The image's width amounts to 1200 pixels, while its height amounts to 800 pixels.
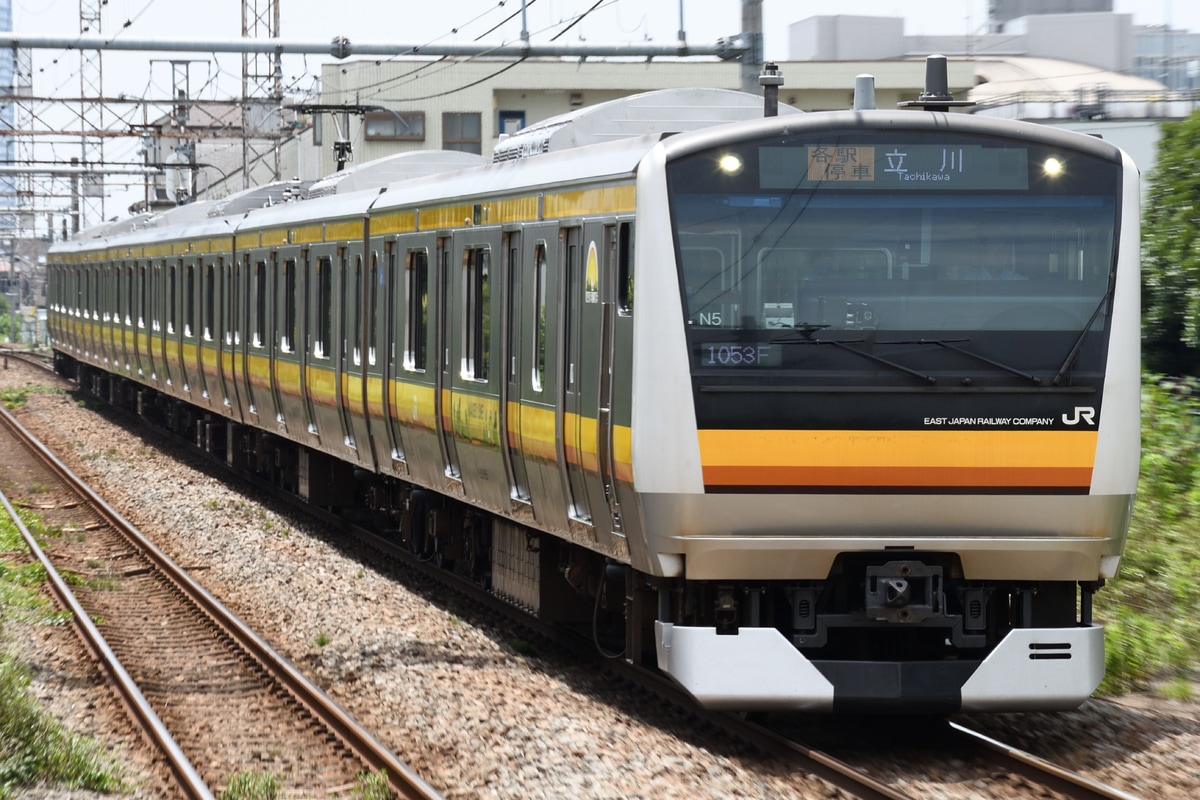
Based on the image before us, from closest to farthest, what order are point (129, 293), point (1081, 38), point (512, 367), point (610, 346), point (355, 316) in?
1. point (610, 346)
2. point (512, 367)
3. point (355, 316)
4. point (129, 293)
5. point (1081, 38)

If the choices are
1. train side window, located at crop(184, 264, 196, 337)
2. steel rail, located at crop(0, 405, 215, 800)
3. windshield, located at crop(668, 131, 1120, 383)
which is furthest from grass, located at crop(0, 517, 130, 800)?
train side window, located at crop(184, 264, 196, 337)

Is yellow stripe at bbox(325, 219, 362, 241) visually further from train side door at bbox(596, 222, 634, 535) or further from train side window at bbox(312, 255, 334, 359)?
train side door at bbox(596, 222, 634, 535)

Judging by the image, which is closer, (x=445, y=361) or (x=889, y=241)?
(x=889, y=241)

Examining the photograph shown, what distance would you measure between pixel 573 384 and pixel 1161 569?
14.7 feet

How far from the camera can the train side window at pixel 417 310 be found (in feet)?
38.0

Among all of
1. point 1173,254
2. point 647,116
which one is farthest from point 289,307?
point 1173,254

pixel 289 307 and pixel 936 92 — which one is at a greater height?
pixel 936 92

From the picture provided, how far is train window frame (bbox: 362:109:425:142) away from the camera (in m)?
46.2

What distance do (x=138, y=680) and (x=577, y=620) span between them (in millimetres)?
2519

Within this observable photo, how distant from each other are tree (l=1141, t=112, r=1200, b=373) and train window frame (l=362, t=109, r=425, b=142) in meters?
31.2

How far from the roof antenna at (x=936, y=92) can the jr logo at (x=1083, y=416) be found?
61.3 inches

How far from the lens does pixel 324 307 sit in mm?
14523

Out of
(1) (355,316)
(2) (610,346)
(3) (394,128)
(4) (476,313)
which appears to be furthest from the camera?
(3) (394,128)

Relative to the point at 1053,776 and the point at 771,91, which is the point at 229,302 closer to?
the point at 771,91
